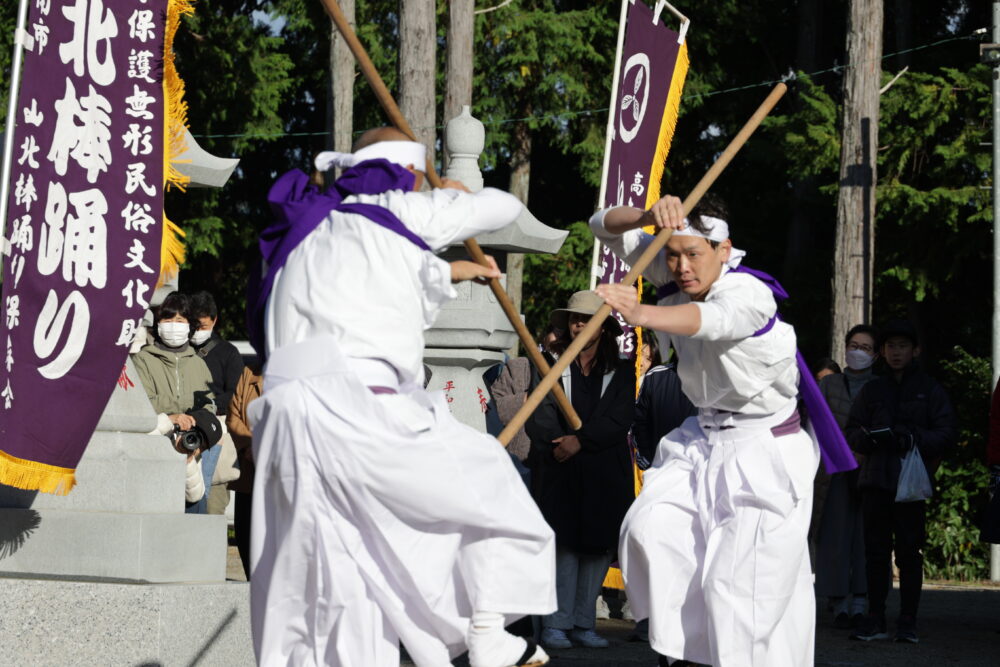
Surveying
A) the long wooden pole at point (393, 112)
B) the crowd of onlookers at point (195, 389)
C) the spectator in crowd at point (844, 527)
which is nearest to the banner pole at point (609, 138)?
the spectator in crowd at point (844, 527)

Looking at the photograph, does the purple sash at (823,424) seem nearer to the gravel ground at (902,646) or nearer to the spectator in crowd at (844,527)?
the gravel ground at (902,646)

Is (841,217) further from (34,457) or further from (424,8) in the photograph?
(34,457)

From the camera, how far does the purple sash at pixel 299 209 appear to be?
4816mm

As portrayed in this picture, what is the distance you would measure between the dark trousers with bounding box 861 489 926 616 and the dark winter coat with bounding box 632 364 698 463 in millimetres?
1264

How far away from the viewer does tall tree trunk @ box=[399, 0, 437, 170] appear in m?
15.6

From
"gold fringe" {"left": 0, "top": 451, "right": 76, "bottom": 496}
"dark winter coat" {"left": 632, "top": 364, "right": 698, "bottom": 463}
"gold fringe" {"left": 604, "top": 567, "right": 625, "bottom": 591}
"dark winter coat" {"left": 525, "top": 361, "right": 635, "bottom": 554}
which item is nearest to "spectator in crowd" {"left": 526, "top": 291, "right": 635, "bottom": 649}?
"dark winter coat" {"left": 525, "top": 361, "right": 635, "bottom": 554}

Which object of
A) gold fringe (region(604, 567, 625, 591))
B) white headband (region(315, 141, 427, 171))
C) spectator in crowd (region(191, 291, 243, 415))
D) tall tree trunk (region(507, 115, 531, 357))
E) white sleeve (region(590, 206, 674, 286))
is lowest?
gold fringe (region(604, 567, 625, 591))

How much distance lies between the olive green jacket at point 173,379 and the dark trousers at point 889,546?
3837 mm

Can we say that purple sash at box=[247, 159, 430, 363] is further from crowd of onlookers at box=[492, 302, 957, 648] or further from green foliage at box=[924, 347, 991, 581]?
green foliage at box=[924, 347, 991, 581]

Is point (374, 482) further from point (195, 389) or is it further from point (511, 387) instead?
point (195, 389)

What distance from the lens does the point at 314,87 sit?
26.4m

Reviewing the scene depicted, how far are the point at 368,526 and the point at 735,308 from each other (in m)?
1.65

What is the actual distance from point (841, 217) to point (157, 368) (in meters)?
9.76

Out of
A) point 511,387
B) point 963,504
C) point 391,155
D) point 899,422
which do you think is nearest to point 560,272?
point 963,504
